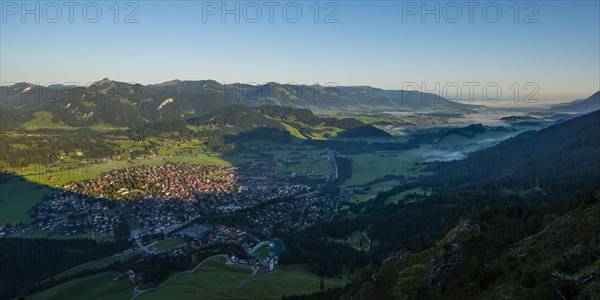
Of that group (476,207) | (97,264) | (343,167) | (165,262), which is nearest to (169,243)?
(97,264)

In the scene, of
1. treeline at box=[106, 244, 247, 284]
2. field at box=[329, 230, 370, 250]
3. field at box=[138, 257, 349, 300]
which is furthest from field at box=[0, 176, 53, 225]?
field at box=[329, 230, 370, 250]

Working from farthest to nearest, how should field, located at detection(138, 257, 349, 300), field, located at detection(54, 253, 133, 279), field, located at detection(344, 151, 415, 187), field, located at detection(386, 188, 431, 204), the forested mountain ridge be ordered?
1. field, located at detection(344, 151, 415, 187)
2. field, located at detection(386, 188, 431, 204)
3. field, located at detection(54, 253, 133, 279)
4. field, located at detection(138, 257, 349, 300)
5. the forested mountain ridge

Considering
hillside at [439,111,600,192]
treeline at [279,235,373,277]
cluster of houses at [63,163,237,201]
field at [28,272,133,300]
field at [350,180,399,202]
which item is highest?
hillside at [439,111,600,192]

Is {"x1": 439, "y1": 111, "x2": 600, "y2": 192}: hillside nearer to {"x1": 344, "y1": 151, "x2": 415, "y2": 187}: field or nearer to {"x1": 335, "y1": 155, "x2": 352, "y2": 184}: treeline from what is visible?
{"x1": 344, "y1": 151, "x2": 415, "y2": 187}: field

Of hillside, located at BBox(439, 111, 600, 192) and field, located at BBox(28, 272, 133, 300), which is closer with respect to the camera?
field, located at BBox(28, 272, 133, 300)

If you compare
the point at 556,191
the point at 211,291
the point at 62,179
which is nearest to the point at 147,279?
the point at 211,291
